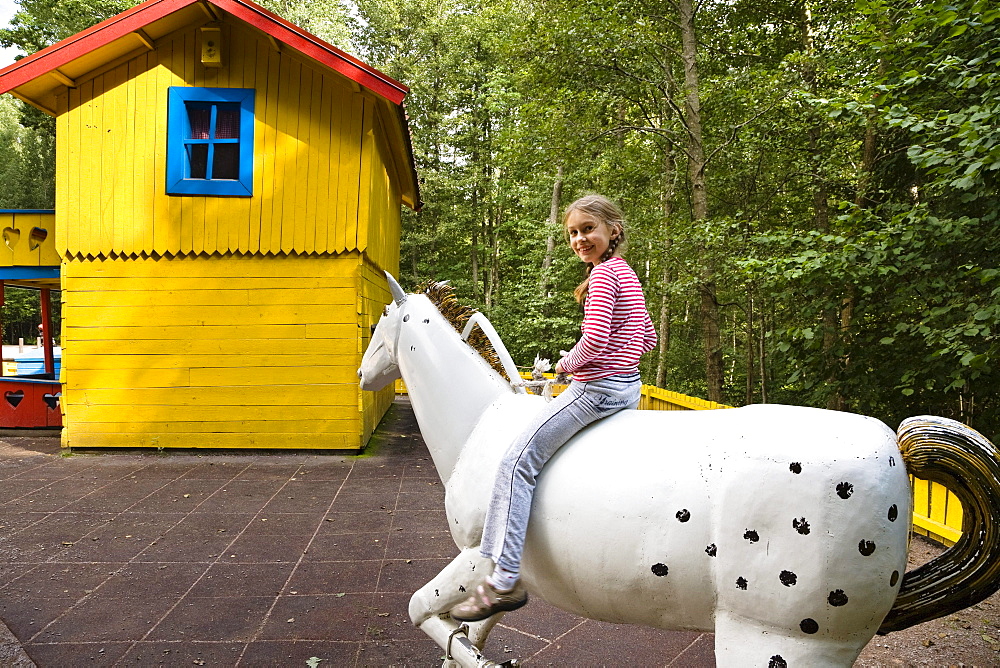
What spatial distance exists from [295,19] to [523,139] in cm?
1749

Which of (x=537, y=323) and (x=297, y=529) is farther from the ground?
(x=537, y=323)

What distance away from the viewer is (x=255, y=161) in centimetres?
754

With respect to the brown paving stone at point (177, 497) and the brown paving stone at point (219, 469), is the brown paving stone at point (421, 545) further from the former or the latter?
the brown paving stone at point (219, 469)

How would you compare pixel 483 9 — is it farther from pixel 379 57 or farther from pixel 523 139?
pixel 523 139

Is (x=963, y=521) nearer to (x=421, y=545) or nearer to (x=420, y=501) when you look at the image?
(x=421, y=545)

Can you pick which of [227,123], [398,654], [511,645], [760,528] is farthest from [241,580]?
[227,123]

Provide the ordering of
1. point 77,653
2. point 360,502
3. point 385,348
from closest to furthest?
1. point 385,348
2. point 77,653
3. point 360,502

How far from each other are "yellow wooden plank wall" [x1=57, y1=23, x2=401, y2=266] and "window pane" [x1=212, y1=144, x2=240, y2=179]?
32cm

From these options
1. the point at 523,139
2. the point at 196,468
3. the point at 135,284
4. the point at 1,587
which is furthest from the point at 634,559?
the point at 523,139

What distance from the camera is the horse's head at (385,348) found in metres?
2.67

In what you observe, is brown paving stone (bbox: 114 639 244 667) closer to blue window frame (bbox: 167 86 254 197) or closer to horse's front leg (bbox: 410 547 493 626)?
horse's front leg (bbox: 410 547 493 626)

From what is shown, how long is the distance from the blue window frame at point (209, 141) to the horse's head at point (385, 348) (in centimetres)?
577

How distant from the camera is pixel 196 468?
6.91 meters

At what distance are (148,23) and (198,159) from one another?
1634 millimetres
